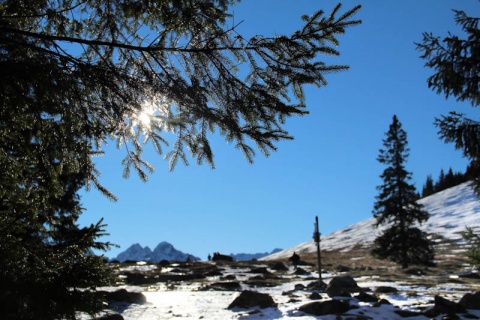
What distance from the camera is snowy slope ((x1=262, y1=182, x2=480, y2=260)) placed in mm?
68956

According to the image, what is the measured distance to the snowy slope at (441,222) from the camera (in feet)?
226

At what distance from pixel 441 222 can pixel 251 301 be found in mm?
75293

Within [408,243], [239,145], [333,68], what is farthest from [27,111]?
[408,243]

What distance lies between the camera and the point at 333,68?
452cm

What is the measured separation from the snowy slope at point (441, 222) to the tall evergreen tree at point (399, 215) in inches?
1518

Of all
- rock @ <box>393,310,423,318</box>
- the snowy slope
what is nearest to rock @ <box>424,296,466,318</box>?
rock @ <box>393,310,423,318</box>

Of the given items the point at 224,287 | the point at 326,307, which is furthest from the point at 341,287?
the point at 224,287

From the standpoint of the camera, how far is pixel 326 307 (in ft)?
33.9

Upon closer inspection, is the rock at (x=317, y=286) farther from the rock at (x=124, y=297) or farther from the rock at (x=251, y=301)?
the rock at (x=124, y=297)

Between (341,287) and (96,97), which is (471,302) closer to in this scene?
(341,287)

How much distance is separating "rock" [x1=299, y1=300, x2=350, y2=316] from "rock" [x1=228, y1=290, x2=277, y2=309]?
1580 millimetres

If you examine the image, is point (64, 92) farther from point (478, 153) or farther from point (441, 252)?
point (441, 252)

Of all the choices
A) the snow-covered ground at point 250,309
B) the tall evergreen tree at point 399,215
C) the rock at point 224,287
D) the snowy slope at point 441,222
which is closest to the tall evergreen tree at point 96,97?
the snow-covered ground at point 250,309

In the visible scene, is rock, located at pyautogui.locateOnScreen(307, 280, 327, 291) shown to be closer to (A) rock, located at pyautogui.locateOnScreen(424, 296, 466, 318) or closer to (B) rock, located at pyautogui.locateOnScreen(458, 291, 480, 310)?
(B) rock, located at pyautogui.locateOnScreen(458, 291, 480, 310)
